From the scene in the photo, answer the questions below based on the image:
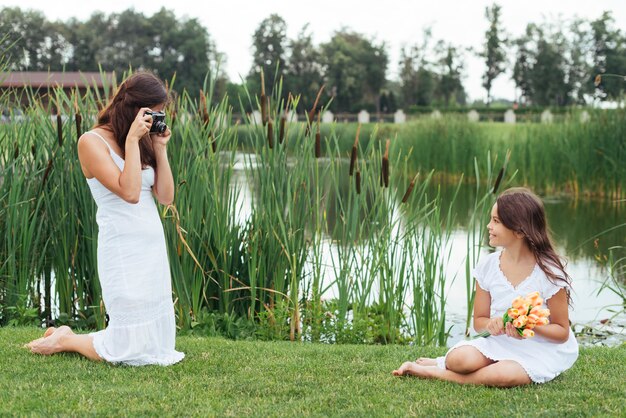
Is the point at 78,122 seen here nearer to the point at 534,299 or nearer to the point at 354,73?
the point at 534,299

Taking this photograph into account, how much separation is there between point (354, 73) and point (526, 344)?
5210 centimetres

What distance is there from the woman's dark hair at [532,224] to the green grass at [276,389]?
473 millimetres

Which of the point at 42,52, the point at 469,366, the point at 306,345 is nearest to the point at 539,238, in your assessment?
the point at 469,366

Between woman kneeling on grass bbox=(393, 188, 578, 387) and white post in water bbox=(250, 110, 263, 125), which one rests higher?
white post in water bbox=(250, 110, 263, 125)

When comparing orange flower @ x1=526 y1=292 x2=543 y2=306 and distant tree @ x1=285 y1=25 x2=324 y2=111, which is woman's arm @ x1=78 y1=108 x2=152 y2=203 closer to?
orange flower @ x1=526 y1=292 x2=543 y2=306

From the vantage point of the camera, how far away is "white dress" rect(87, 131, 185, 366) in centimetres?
351

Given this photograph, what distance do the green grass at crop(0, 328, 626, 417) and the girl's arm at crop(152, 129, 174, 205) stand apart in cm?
75

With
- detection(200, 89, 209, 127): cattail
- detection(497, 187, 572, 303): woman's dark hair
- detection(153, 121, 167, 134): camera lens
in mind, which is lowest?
detection(497, 187, 572, 303): woman's dark hair

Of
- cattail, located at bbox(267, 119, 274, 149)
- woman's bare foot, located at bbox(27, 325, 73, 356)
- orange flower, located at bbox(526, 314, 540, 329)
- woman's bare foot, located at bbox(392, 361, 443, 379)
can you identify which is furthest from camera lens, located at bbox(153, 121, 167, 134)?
orange flower, located at bbox(526, 314, 540, 329)

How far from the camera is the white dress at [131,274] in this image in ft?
11.5

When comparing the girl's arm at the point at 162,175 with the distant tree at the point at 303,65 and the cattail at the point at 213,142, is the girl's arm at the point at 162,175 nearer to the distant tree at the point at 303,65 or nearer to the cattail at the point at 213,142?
the cattail at the point at 213,142

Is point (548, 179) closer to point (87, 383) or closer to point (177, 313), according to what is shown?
point (177, 313)

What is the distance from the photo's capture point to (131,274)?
352 cm

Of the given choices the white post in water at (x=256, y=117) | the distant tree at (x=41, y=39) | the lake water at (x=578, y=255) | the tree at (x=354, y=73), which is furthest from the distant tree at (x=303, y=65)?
the white post in water at (x=256, y=117)
